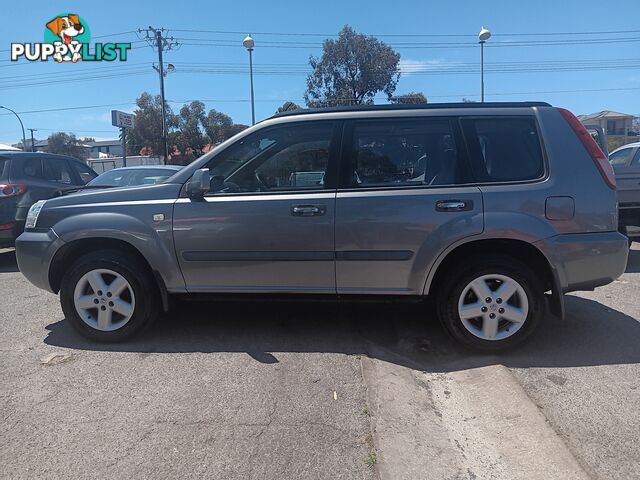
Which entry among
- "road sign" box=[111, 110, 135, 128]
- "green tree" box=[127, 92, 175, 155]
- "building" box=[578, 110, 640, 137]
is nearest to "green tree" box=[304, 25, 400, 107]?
"road sign" box=[111, 110, 135, 128]

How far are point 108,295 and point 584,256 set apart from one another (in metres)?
3.87

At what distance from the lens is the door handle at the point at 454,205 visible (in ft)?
12.3

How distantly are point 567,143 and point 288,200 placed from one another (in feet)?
7.31

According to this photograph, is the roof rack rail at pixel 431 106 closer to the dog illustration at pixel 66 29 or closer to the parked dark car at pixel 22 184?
the parked dark car at pixel 22 184

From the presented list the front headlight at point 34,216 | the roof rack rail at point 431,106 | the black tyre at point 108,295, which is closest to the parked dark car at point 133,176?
the front headlight at point 34,216

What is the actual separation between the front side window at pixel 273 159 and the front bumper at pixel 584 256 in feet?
6.22

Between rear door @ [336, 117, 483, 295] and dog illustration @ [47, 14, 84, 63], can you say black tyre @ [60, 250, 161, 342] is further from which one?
dog illustration @ [47, 14, 84, 63]

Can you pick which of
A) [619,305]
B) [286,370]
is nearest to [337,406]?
[286,370]

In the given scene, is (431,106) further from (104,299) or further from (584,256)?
(104,299)

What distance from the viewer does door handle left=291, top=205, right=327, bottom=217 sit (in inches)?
152

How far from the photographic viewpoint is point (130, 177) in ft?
28.4

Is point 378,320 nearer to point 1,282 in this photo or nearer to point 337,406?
point 337,406

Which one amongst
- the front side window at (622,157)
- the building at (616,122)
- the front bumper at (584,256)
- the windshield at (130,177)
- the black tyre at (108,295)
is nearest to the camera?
the front bumper at (584,256)

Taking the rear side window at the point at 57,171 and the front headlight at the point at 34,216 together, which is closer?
the front headlight at the point at 34,216
